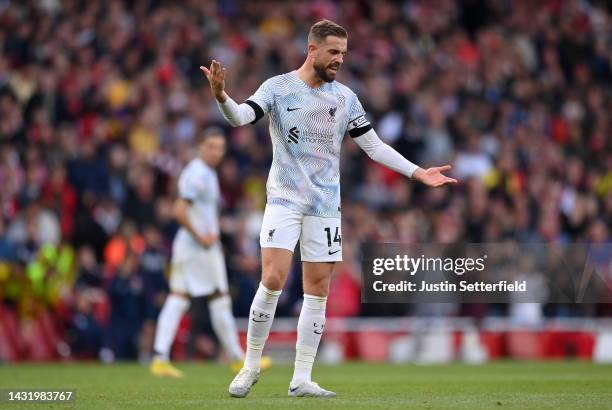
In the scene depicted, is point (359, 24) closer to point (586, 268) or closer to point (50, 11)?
point (50, 11)

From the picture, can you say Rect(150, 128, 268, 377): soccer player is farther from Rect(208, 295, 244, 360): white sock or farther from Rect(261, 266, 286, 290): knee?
Rect(261, 266, 286, 290): knee

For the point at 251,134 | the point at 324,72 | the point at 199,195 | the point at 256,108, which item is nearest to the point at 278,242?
the point at 256,108

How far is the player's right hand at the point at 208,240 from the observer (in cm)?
1532

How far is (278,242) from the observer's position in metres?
9.91

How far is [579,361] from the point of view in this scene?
18.9 meters

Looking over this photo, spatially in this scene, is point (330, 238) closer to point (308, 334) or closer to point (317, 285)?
point (317, 285)

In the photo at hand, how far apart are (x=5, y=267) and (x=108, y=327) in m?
1.78

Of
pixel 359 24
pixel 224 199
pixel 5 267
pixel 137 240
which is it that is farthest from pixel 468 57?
pixel 5 267

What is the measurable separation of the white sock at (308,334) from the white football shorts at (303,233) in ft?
1.15

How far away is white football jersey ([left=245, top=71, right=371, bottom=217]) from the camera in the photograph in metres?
10.0

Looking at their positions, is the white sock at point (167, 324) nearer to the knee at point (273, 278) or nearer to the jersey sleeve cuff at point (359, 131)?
the knee at point (273, 278)

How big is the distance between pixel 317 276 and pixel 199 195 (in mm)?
5472

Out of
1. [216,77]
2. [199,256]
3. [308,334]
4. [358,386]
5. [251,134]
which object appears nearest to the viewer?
[216,77]

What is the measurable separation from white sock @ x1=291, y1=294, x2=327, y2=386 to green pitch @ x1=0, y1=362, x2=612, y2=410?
0.79 ft
